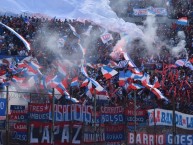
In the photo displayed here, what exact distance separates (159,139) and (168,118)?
1.29 m

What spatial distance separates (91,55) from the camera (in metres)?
32.9

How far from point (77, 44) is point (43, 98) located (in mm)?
11502

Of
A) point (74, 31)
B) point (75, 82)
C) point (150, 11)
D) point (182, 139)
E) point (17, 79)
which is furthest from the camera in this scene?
point (150, 11)

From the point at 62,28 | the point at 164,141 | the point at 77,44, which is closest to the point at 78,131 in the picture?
the point at 164,141

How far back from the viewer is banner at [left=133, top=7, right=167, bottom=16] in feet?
144

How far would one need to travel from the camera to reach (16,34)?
3177 centimetres

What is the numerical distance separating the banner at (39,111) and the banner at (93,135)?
144 cm

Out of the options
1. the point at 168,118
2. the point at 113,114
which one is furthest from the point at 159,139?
the point at 113,114

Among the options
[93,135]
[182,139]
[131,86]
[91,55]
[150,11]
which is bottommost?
[182,139]

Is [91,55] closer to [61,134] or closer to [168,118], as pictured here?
[168,118]

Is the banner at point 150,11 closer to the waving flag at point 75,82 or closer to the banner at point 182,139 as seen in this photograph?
the waving flag at point 75,82

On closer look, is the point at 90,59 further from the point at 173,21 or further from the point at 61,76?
the point at 173,21

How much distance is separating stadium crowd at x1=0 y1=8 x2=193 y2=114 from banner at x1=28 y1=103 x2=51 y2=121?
204 inches

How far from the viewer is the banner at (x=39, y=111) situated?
1886 centimetres
